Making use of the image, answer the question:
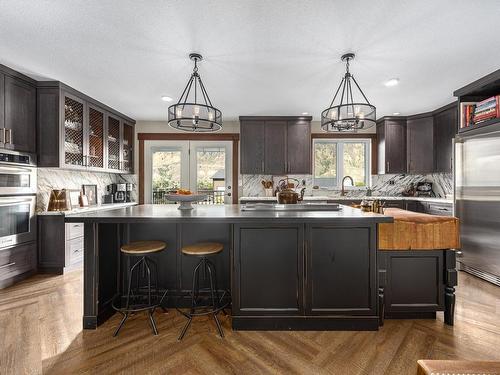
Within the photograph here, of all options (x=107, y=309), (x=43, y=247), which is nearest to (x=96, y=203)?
(x=43, y=247)

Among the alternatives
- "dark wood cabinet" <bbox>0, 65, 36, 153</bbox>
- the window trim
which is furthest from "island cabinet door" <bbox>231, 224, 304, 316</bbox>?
the window trim

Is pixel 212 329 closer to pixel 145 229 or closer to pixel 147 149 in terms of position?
pixel 145 229

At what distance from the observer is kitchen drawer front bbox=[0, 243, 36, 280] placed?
2.98 m

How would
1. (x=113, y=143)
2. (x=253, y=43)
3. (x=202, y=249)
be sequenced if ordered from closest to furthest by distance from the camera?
(x=202, y=249)
(x=253, y=43)
(x=113, y=143)

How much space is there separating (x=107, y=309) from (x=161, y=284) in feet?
1.60

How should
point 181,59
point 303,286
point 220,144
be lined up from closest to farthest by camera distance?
point 303,286, point 181,59, point 220,144

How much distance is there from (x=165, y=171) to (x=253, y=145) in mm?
1982

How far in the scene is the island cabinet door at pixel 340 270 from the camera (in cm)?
213

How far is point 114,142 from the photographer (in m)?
4.95

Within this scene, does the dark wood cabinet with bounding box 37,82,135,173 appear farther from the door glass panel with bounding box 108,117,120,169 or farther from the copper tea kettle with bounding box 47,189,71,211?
the copper tea kettle with bounding box 47,189,71,211

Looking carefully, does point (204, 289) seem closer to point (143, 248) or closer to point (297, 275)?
point (143, 248)

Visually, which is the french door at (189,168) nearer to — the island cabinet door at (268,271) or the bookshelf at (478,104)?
the island cabinet door at (268,271)

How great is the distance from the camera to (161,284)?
8.33ft

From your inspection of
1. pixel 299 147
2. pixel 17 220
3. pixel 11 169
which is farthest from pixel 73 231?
pixel 299 147
